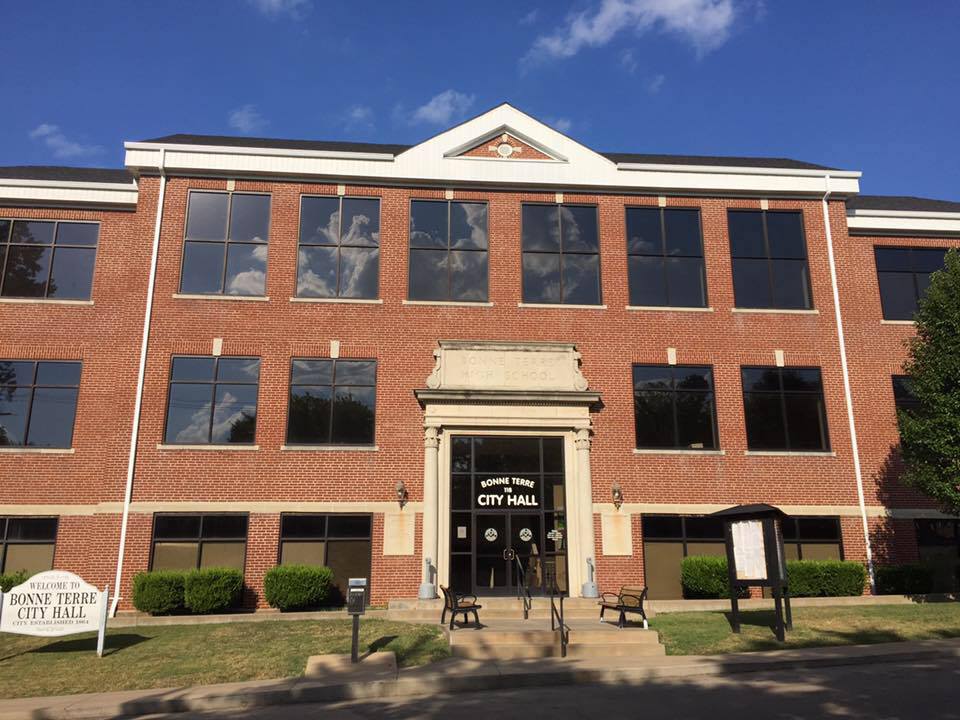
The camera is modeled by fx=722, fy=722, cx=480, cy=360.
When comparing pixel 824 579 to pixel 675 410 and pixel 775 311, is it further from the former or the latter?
pixel 775 311

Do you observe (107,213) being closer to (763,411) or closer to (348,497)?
(348,497)

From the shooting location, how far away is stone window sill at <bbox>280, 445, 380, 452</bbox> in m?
19.6

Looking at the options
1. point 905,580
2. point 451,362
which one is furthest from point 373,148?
point 905,580

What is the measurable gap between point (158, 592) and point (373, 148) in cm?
1611

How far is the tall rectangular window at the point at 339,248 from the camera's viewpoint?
69.3 feet

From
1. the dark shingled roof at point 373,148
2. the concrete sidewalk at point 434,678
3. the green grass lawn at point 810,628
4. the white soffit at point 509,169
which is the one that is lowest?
the concrete sidewalk at point 434,678

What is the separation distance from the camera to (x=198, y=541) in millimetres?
18844

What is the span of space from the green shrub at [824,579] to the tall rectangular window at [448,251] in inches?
443

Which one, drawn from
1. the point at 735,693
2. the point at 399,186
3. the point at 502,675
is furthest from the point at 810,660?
the point at 399,186

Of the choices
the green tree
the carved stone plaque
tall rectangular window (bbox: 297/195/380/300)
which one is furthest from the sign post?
the green tree

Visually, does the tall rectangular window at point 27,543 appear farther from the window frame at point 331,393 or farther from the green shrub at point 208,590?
the window frame at point 331,393

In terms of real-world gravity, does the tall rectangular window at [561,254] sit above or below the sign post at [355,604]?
above

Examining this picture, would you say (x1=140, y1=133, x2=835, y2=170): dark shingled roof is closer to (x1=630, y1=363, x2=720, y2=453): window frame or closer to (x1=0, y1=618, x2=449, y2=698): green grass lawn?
(x1=630, y1=363, x2=720, y2=453): window frame

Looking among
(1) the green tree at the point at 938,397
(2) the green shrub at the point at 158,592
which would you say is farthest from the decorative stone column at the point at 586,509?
(2) the green shrub at the point at 158,592
